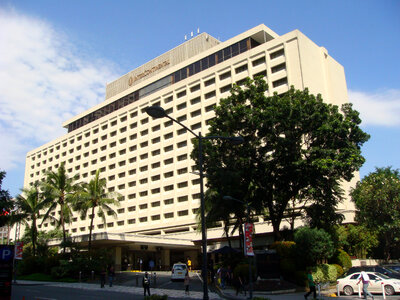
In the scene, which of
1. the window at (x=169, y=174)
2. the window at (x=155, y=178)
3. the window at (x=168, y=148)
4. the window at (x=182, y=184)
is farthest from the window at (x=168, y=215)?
the window at (x=168, y=148)

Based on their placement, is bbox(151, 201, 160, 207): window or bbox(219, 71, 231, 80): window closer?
bbox(219, 71, 231, 80): window

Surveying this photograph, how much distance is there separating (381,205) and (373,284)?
1862cm

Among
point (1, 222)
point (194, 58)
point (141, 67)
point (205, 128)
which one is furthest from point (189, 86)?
point (1, 222)

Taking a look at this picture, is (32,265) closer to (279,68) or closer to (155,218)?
(155,218)

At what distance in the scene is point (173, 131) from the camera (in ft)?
206

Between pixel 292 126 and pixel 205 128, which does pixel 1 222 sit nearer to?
pixel 292 126

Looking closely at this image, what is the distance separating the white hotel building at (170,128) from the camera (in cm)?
4925

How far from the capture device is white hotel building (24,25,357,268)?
49250 mm

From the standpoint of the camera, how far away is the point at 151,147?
65375 mm

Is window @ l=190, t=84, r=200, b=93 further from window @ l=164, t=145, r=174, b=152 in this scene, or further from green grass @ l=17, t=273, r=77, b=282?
green grass @ l=17, t=273, r=77, b=282

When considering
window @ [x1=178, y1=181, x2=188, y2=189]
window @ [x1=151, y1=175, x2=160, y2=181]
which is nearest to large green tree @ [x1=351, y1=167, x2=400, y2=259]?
window @ [x1=178, y1=181, x2=188, y2=189]

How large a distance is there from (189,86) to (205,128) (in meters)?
9.41

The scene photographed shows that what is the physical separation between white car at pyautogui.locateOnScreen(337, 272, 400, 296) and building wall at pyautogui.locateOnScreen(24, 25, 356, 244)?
22.3 meters


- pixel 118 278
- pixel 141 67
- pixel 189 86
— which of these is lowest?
pixel 118 278
